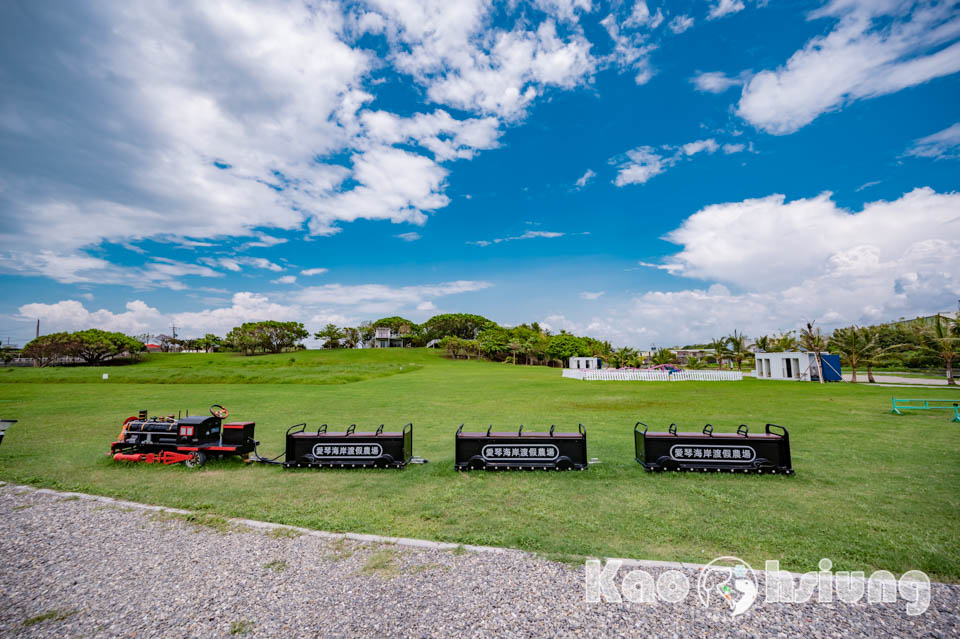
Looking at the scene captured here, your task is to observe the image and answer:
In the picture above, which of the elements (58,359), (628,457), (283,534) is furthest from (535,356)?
(58,359)

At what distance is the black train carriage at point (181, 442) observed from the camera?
35.8 feet

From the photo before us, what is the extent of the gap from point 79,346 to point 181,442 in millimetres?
→ 96837

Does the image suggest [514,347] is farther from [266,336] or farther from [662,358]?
[266,336]

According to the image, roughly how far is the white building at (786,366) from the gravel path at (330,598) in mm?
43102

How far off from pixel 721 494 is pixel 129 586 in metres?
9.73

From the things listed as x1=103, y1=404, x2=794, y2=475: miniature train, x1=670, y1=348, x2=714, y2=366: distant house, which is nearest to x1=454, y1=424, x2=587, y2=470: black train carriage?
x1=103, y1=404, x2=794, y2=475: miniature train

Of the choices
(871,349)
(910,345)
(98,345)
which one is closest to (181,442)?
(871,349)

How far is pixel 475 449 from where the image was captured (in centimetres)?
1000

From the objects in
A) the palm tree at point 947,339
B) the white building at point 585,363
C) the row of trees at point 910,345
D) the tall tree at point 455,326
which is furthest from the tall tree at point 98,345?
the palm tree at point 947,339

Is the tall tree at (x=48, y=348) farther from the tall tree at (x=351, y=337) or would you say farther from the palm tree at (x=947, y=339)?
the palm tree at (x=947, y=339)

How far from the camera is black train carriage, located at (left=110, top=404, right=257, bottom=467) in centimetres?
1092

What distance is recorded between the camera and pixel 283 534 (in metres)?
6.44

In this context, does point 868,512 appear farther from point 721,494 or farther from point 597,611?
point 597,611

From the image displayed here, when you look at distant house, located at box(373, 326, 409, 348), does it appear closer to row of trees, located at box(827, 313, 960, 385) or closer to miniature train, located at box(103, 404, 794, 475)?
row of trees, located at box(827, 313, 960, 385)
